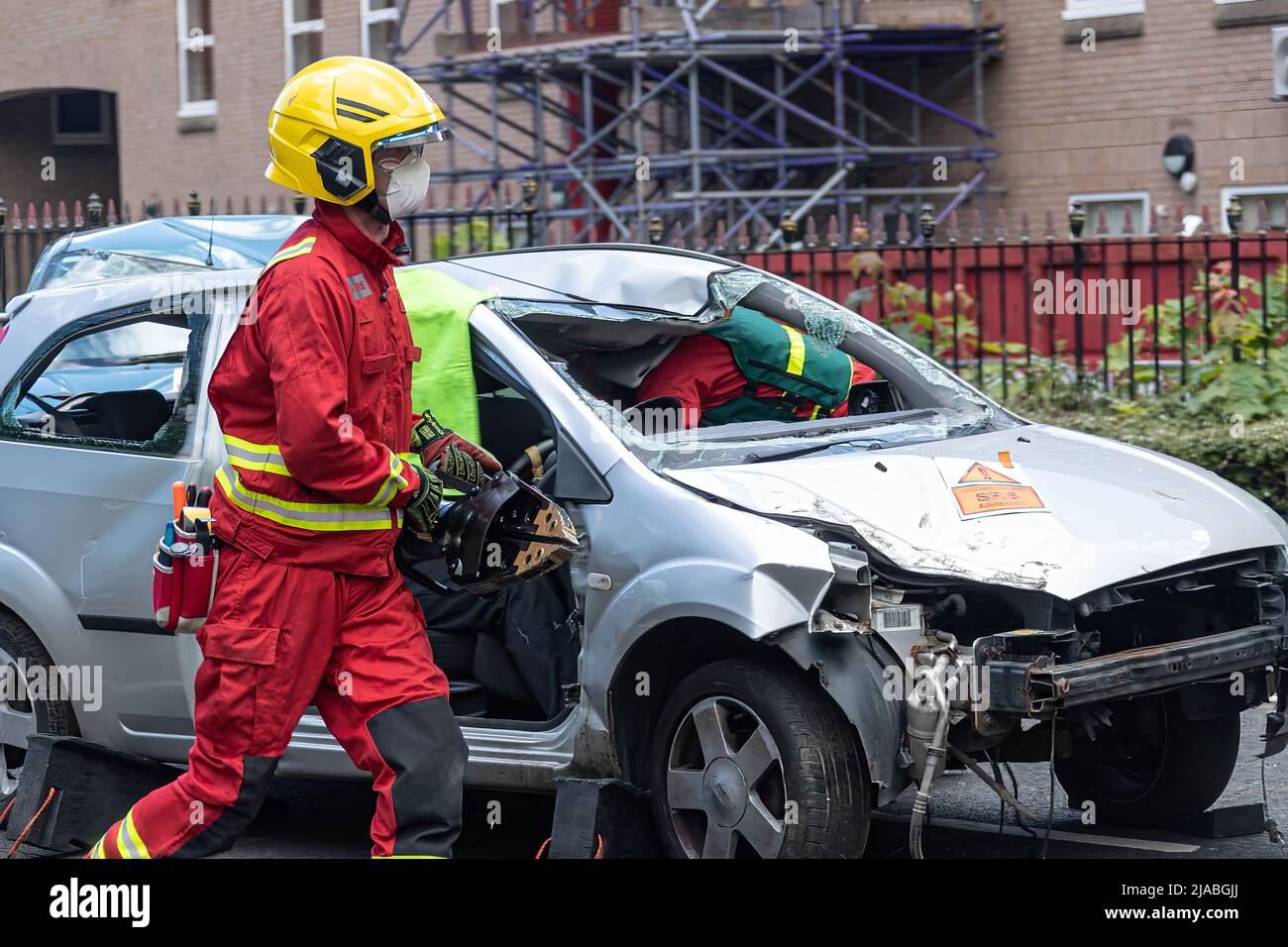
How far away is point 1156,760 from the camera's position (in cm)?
521

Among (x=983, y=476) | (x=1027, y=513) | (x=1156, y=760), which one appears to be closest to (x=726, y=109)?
(x=1156, y=760)

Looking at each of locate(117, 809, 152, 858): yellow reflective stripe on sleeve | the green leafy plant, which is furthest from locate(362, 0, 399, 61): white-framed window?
locate(117, 809, 152, 858): yellow reflective stripe on sleeve

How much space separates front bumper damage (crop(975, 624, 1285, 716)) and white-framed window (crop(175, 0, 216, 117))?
20.0m

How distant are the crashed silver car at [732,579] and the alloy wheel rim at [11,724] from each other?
0.05 feet

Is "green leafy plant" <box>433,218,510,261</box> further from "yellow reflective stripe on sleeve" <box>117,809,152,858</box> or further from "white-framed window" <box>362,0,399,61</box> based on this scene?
"yellow reflective stripe on sleeve" <box>117,809,152,858</box>

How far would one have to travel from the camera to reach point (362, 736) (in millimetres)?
3973

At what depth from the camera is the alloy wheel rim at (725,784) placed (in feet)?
14.1

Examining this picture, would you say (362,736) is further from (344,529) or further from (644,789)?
(644,789)

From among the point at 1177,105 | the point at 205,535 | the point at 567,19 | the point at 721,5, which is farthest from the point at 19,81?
the point at 205,535

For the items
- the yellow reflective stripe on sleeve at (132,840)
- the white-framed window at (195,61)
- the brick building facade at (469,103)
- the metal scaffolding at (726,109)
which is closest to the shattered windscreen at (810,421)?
the yellow reflective stripe on sleeve at (132,840)

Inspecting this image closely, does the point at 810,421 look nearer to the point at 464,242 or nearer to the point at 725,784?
the point at 725,784

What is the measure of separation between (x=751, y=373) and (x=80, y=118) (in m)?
24.8

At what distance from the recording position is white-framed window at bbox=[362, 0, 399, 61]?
20359mm

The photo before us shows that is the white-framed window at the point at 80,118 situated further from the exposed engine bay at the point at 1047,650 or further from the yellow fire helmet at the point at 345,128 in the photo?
the exposed engine bay at the point at 1047,650
